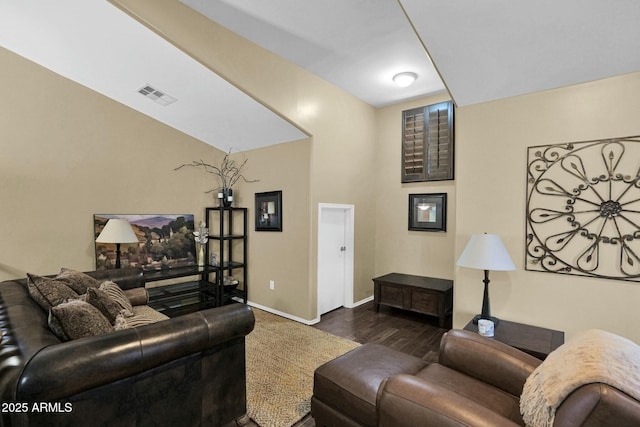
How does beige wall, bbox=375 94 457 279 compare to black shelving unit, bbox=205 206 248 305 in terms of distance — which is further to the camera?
black shelving unit, bbox=205 206 248 305

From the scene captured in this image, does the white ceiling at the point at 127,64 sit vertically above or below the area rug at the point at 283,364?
above

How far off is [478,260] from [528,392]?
1.27 metres

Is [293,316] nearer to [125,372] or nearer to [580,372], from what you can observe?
[125,372]

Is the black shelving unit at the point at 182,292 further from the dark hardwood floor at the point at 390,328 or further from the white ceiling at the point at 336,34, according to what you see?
the white ceiling at the point at 336,34

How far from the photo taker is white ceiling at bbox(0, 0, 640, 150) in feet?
6.70

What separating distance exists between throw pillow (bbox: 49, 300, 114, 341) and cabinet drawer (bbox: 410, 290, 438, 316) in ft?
11.4

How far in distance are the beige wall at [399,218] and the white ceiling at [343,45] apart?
909 millimetres

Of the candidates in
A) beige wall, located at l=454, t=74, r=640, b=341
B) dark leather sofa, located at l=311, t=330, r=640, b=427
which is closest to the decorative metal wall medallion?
beige wall, located at l=454, t=74, r=640, b=341

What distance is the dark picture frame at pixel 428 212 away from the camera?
14.4ft

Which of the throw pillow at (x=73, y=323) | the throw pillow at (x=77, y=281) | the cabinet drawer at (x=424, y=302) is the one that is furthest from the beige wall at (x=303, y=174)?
the throw pillow at (x=73, y=323)

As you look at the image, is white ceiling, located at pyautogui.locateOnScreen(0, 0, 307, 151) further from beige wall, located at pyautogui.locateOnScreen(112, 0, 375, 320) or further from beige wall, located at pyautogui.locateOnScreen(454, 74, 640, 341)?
beige wall, located at pyautogui.locateOnScreen(454, 74, 640, 341)

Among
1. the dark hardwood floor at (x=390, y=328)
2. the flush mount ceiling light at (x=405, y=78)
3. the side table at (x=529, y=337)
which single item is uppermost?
the flush mount ceiling light at (x=405, y=78)

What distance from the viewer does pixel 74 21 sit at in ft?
8.45

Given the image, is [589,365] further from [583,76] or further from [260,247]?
[260,247]
